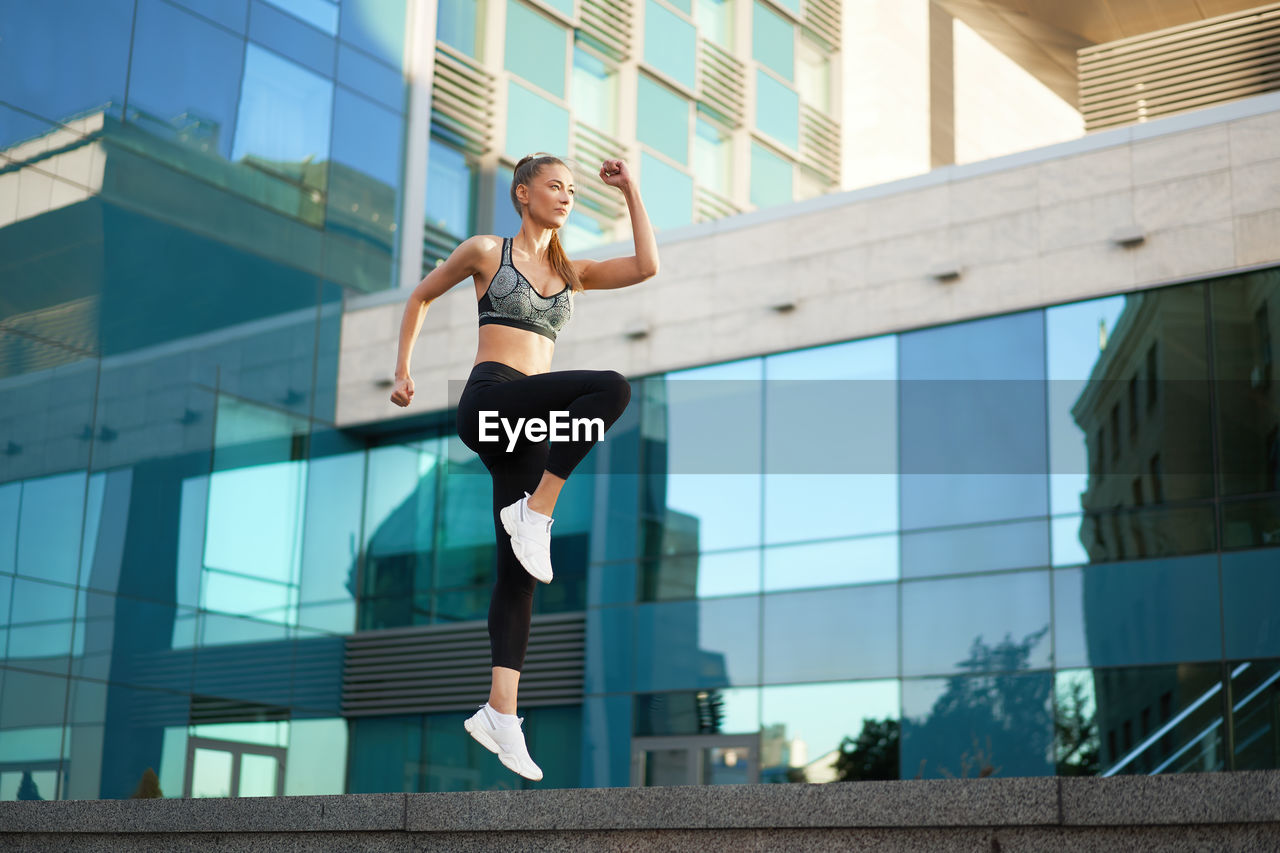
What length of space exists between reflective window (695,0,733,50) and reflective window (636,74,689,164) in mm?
1803

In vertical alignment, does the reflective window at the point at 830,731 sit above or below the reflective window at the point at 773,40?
below

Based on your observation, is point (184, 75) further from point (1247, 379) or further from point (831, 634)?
point (1247, 379)

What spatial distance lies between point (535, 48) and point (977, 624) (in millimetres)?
14637

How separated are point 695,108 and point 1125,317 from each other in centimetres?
1483

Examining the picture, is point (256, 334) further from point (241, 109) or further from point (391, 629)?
point (391, 629)

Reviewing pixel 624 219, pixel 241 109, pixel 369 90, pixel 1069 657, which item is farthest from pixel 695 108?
pixel 1069 657

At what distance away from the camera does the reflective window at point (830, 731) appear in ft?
60.6

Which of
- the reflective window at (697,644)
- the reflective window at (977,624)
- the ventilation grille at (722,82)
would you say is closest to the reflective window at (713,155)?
the ventilation grille at (722,82)

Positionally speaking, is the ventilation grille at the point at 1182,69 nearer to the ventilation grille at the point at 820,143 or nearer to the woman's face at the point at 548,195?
the ventilation grille at the point at 820,143

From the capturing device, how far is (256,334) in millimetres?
22031

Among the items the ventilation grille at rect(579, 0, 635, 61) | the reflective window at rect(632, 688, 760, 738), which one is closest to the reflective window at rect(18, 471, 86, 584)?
the reflective window at rect(632, 688, 760, 738)

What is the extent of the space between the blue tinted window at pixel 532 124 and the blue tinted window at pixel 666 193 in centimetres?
254

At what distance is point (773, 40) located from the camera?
109 ft

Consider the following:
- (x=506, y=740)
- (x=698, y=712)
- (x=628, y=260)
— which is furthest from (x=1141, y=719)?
(x=506, y=740)
